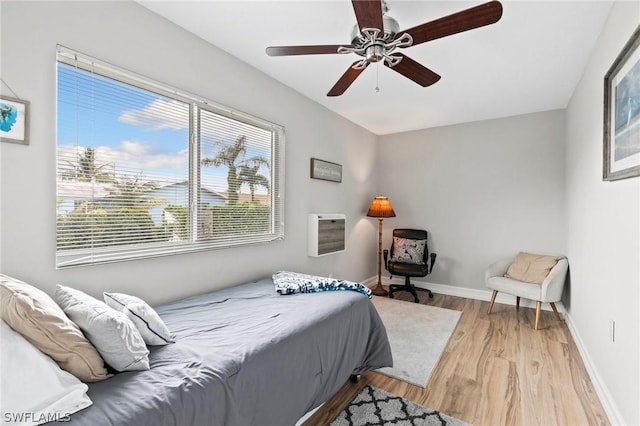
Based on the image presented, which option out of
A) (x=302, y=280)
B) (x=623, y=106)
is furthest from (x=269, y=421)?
(x=623, y=106)

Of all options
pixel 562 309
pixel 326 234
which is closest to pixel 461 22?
pixel 326 234

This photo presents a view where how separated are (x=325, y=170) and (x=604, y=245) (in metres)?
2.62

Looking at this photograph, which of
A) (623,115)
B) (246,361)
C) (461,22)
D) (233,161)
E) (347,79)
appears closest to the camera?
(246,361)

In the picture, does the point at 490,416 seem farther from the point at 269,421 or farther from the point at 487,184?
the point at 487,184

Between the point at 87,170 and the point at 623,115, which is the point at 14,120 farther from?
the point at 623,115

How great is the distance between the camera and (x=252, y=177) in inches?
112

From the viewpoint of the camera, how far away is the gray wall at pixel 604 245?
5.26 feet

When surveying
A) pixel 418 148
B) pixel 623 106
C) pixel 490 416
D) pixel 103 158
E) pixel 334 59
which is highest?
pixel 334 59

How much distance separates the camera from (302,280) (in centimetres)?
255

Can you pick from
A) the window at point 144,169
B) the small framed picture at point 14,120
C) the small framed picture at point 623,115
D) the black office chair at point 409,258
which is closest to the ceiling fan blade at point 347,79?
the window at point 144,169

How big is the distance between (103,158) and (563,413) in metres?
3.27

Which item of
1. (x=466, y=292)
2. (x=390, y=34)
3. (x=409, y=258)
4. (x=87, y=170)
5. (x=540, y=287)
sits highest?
(x=390, y=34)

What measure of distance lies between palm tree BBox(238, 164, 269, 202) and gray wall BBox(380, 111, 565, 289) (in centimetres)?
276

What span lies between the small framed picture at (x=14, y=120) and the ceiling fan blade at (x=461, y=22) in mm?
1983
